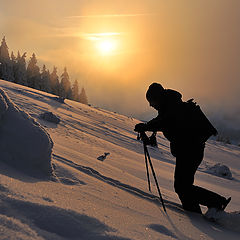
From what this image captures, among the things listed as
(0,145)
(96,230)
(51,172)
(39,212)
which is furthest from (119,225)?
(0,145)

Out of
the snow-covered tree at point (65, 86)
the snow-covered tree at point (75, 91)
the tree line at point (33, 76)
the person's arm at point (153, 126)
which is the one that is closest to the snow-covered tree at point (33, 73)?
the tree line at point (33, 76)

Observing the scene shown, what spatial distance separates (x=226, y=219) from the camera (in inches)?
102

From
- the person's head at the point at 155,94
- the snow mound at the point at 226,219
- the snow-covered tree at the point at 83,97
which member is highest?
the snow-covered tree at the point at 83,97

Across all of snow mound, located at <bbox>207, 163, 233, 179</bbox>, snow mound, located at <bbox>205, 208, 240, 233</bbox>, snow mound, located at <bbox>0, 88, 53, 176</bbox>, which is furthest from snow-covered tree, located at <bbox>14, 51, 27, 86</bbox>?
snow mound, located at <bbox>205, 208, 240, 233</bbox>

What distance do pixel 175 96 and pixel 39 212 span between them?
2.34 metres

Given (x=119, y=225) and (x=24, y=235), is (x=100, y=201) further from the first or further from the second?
(x=24, y=235)

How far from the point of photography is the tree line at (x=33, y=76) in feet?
144

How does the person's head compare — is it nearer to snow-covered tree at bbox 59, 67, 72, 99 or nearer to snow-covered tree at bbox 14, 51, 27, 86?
snow-covered tree at bbox 14, 51, 27, 86

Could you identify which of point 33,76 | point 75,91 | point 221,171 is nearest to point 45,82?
point 33,76

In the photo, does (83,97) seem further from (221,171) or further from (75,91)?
(221,171)

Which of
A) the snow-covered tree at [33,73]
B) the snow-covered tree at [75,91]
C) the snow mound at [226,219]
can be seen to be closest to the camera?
the snow mound at [226,219]

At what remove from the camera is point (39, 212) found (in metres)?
1.42

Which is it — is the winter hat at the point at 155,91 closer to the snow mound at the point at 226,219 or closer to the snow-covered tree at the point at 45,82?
the snow mound at the point at 226,219

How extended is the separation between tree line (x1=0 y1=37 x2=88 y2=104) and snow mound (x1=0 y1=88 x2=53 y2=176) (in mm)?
46267
